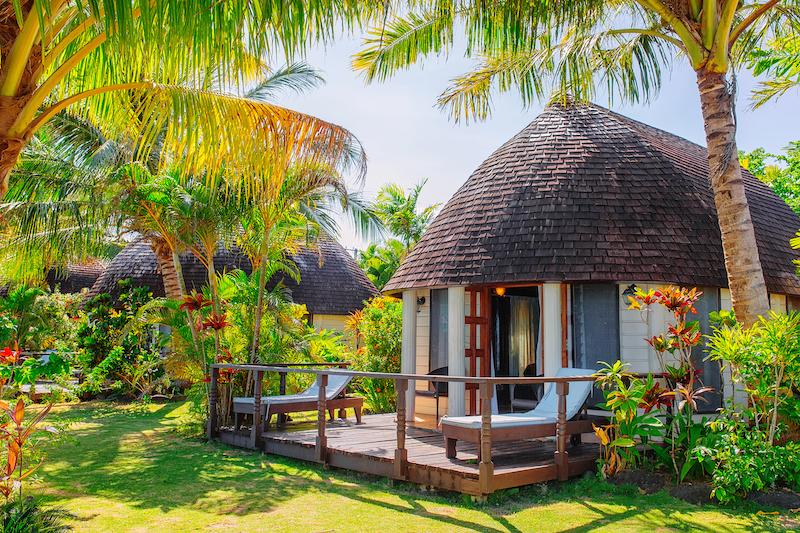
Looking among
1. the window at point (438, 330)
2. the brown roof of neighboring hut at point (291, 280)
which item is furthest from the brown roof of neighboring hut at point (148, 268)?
the window at point (438, 330)

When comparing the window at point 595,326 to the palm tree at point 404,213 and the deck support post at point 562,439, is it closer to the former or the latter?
the deck support post at point 562,439

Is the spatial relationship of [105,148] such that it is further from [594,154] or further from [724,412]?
[724,412]

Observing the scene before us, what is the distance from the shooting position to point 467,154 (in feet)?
67.7

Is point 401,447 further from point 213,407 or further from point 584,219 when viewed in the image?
point 584,219

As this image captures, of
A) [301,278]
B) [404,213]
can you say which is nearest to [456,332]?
[301,278]

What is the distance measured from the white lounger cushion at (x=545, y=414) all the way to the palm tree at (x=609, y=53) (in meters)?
2.02

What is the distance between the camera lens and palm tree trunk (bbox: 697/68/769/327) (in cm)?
707

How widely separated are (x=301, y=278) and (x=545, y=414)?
46.4 feet

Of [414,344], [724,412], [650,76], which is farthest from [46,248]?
[724,412]

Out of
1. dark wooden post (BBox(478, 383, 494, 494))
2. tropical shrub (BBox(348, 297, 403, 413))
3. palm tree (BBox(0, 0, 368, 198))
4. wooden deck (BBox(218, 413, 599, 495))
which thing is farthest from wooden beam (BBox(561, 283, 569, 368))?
palm tree (BBox(0, 0, 368, 198))

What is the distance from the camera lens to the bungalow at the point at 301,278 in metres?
19.7

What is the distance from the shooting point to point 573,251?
9.52 meters

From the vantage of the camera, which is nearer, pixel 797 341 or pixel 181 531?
pixel 181 531

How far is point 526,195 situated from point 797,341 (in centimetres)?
507
